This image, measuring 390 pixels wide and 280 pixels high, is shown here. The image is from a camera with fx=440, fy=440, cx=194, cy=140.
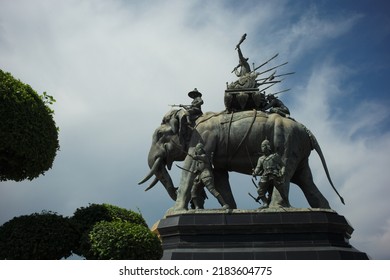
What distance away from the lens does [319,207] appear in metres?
14.1

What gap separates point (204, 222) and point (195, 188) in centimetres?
131

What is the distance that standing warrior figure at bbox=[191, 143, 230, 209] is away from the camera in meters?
13.3

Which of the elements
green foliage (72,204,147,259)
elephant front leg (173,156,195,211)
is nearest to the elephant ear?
elephant front leg (173,156,195,211)

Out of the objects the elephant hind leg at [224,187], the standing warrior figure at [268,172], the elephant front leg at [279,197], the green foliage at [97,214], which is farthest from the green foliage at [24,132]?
the elephant front leg at [279,197]

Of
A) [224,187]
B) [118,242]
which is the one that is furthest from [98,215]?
[224,187]

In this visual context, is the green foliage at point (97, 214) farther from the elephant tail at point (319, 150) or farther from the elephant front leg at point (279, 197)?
the elephant tail at point (319, 150)

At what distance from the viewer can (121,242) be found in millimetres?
9492

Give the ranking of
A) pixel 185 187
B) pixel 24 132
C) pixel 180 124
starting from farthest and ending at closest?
pixel 180 124 → pixel 185 187 → pixel 24 132

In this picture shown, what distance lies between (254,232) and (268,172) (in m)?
1.79

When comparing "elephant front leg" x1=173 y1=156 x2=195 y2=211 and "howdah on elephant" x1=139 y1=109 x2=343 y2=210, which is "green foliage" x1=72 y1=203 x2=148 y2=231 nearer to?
"elephant front leg" x1=173 y1=156 x2=195 y2=211

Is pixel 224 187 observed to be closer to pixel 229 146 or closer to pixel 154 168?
pixel 229 146

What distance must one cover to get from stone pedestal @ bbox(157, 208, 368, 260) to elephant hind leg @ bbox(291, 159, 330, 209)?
1.18 meters

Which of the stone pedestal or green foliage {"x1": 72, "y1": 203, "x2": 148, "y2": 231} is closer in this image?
green foliage {"x1": 72, "y1": 203, "x2": 148, "y2": 231}
